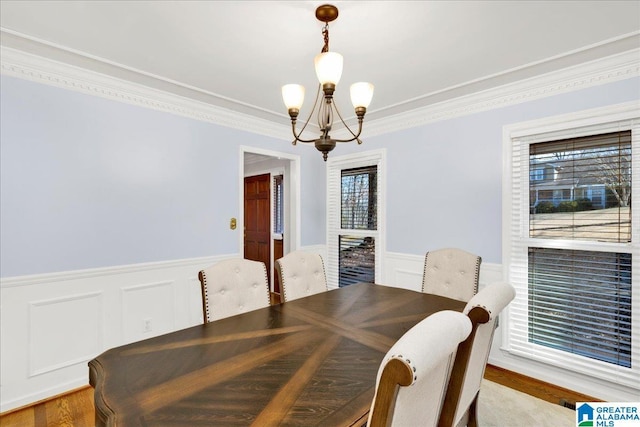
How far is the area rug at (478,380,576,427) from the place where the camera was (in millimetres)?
2016

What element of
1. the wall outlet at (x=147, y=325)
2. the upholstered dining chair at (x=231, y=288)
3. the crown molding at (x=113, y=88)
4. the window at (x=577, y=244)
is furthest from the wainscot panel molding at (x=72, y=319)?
the window at (x=577, y=244)

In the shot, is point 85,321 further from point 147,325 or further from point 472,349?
point 472,349

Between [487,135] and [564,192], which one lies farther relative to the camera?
[487,135]

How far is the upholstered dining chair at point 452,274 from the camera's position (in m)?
2.42

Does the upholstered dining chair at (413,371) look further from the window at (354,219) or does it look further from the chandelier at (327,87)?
the window at (354,219)

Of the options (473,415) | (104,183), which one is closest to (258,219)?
(104,183)

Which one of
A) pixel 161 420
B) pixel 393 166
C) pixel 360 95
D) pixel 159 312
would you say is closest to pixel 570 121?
pixel 393 166

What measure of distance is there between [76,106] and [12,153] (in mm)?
532

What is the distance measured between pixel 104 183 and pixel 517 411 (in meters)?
3.44

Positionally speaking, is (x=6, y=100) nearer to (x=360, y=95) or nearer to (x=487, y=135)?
(x=360, y=95)

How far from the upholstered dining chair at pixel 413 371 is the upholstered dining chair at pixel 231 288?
4.47ft

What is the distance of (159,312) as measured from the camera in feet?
9.25

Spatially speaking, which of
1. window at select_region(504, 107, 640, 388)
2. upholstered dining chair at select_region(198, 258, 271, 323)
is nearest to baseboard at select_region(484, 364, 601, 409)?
window at select_region(504, 107, 640, 388)

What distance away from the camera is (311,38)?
1.94m
